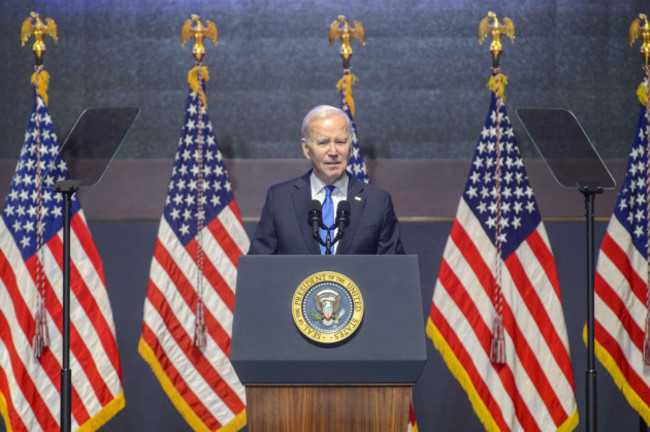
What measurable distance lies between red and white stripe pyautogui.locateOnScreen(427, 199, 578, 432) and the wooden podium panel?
1.89m

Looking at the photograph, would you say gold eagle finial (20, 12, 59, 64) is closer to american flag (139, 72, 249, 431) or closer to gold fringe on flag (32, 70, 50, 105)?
gold fringe on flag (32, 70, 50, 105)

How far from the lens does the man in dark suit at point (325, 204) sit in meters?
2.36

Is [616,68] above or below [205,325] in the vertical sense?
above

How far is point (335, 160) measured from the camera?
93.0 inches

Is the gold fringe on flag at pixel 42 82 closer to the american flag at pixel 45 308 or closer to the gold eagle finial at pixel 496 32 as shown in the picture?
the american flag at pixel 45 308

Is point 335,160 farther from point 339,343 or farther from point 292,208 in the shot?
point 339,343

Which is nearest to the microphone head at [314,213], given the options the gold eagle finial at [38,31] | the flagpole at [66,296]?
the flagpole at [66,296]

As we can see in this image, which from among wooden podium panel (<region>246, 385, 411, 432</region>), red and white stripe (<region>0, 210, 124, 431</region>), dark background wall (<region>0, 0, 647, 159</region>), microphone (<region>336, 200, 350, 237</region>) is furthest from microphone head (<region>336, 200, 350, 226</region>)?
dark background wall (<region>0, 0, 647, 159</region>)

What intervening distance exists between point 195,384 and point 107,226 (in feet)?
3.32

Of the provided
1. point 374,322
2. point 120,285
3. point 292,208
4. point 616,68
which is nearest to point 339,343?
point 374,322

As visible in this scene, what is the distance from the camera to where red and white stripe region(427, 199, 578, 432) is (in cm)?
372

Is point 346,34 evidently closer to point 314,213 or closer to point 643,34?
point 643,34

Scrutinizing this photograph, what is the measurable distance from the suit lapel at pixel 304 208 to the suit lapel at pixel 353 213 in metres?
0.08

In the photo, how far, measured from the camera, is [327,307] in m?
1.90
